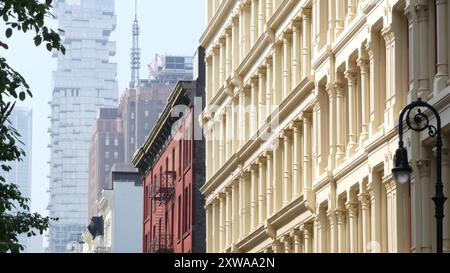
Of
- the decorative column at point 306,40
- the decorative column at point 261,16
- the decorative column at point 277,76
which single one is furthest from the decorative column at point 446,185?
the decorative column at point 261,16

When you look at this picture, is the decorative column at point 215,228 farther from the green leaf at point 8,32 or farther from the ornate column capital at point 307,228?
the green leaf at point 8,32

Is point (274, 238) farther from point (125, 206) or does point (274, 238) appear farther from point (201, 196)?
point (125, 206)

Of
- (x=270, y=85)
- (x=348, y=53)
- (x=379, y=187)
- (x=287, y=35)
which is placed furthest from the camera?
(x=270, y=85)

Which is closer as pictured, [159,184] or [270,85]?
[270,85]

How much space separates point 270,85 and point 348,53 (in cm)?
1549

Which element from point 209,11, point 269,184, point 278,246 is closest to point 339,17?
point 278,246

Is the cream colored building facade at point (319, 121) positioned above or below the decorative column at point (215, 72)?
below

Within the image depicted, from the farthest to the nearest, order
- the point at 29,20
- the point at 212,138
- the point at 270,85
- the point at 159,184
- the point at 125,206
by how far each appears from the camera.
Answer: the point at 125,206, the point at 159,184, the point at 212,138, the point at 270,85, the point at 29,20

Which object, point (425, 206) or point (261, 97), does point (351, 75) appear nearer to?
point (425, 206)

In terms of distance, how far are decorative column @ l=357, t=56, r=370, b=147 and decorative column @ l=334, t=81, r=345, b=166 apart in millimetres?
3366

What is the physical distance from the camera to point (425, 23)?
3734 centimetres

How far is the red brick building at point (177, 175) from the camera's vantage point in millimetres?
84500

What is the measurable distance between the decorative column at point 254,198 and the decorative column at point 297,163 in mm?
9158

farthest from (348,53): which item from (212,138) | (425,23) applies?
(212,138)
